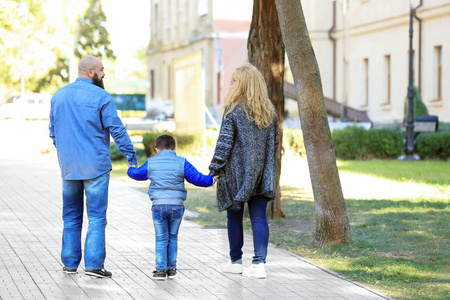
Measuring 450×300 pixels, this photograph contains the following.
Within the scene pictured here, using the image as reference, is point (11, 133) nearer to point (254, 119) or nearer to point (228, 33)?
point (228, 33)

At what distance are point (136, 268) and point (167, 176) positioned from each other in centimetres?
125

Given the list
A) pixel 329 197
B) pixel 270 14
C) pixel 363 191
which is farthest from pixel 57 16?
pixel 329 197

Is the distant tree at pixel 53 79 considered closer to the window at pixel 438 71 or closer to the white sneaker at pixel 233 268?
the window at pixel 438 71

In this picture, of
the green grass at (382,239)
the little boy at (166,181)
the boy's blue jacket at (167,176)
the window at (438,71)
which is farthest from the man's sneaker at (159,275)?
the window at (438,71)

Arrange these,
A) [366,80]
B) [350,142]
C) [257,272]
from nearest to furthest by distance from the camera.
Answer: [257,272]
[350,142]
[366,80]

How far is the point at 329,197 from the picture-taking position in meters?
9.34

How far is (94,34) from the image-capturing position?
69562mm

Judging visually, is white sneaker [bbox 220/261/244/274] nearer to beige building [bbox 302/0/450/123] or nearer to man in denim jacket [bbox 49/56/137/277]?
man in denim jacket [bbox 49/56/137/277]

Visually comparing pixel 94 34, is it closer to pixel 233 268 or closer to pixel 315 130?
pixel 315 130

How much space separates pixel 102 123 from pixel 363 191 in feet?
30.7

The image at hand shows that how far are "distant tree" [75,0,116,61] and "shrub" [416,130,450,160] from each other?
4727 cm

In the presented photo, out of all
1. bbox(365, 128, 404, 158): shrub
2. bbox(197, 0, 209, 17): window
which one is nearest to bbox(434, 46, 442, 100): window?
bbox(365, 128, 404, 158): shrub

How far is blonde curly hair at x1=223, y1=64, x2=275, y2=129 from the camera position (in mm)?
7270

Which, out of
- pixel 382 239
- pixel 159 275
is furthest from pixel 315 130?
pixel 159 275
